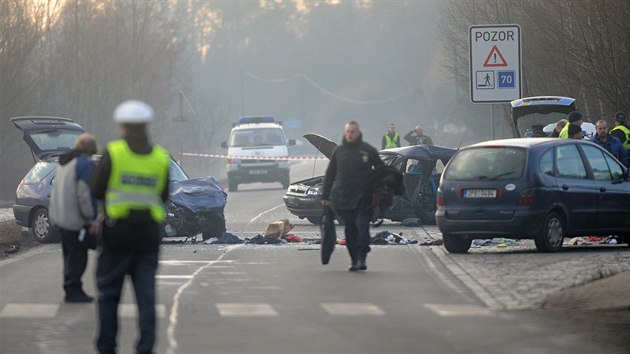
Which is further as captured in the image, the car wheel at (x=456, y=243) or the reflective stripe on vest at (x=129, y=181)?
the car wheel at (x=456, y=243)

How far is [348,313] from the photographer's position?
13312mm

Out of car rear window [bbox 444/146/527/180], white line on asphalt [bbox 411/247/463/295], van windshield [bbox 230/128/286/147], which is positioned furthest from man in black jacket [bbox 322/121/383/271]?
van windshield [bbox 230/128/286/147]

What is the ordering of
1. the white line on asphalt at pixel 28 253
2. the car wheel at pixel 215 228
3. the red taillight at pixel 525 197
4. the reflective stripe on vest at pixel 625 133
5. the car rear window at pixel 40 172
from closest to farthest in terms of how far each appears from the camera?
the red taillight at pixel 525 197 < the white line on asphalt at pixel 28 253 < the car wheel at pixel 215 228 < the car rear window at pixel 40 172 < the reflective stripe on vest at pixel 625 133

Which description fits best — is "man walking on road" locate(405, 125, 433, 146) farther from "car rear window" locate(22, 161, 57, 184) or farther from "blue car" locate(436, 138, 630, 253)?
"blue car" locate(436, 138, 630, 253)

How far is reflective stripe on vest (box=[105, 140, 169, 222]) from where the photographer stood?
32.8ft

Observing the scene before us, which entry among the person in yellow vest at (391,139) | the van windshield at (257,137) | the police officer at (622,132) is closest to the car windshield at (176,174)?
the police officer at (622,132)

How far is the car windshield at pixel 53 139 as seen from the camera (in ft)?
83.2

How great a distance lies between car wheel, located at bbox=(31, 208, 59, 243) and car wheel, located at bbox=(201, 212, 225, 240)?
234 cm

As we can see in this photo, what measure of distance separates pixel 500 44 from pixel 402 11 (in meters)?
101

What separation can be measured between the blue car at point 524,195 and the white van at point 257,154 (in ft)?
90.7

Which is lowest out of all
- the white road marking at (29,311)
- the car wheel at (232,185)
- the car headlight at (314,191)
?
the car wheel at (232,185)

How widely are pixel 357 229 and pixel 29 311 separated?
521 cm

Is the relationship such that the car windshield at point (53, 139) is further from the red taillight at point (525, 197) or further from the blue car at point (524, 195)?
the red taillight at point (525, 197)

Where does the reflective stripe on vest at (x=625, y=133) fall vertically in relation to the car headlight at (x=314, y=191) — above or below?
above
